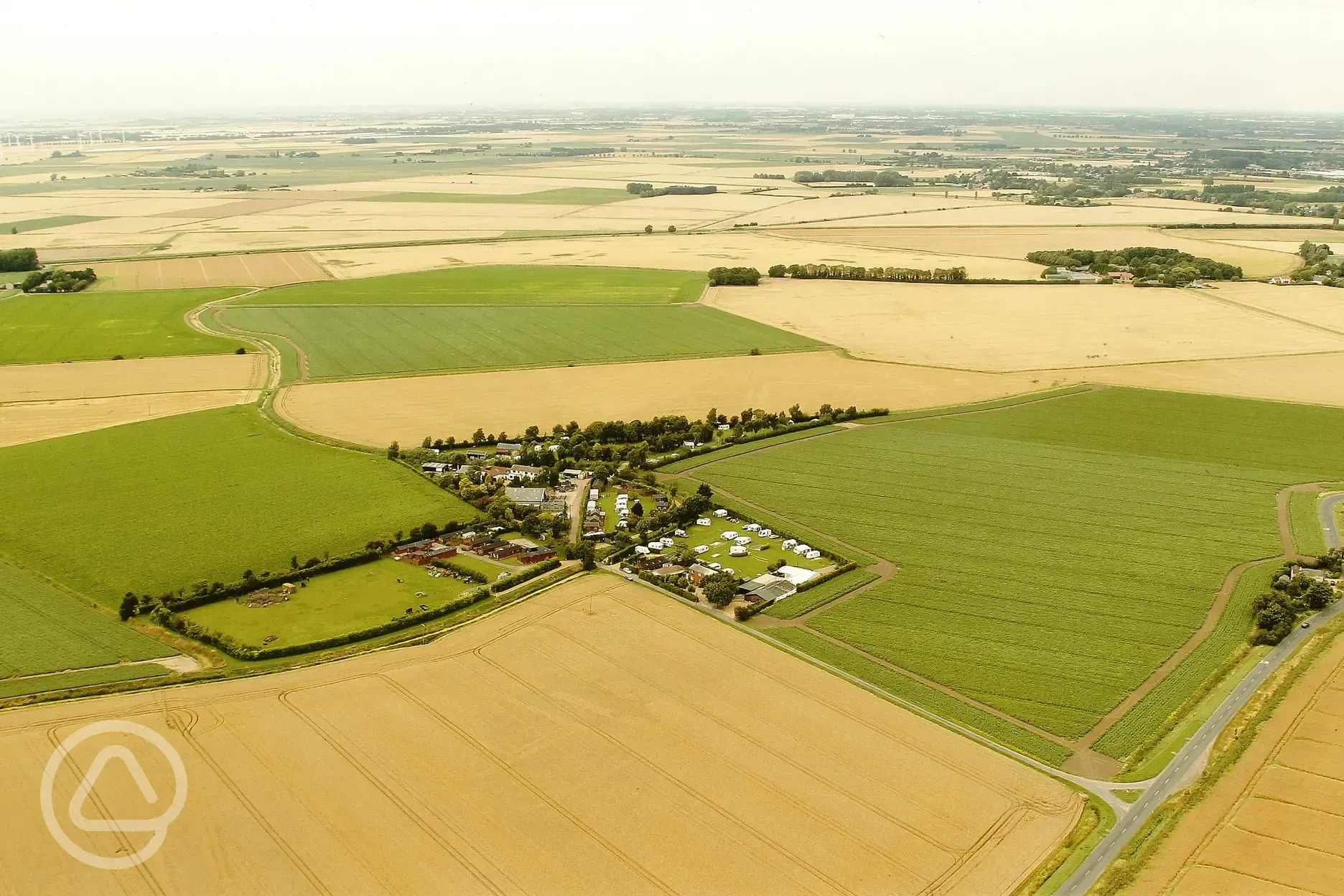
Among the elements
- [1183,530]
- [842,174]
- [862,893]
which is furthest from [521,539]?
[842,174]

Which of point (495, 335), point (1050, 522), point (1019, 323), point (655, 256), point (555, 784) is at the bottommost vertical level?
point (555, 784)

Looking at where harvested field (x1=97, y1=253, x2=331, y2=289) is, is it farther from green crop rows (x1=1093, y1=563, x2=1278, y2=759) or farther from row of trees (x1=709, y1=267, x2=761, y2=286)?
green crop rows (x1=1093, y1=563, x2=1278, y2=759)

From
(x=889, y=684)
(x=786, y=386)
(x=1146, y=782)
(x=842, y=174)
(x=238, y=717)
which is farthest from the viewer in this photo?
(x=842, y=174)

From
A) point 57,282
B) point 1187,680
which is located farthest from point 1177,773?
point 57,282

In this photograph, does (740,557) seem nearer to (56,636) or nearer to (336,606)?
(336,606)

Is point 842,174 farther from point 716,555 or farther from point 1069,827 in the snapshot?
point 1069,827

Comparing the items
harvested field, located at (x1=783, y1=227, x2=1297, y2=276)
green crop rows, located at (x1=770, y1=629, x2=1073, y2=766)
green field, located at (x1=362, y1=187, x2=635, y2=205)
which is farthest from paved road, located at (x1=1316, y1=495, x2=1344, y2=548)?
green field, located at (x1=362, y1=187, x2=635, y2=205)
